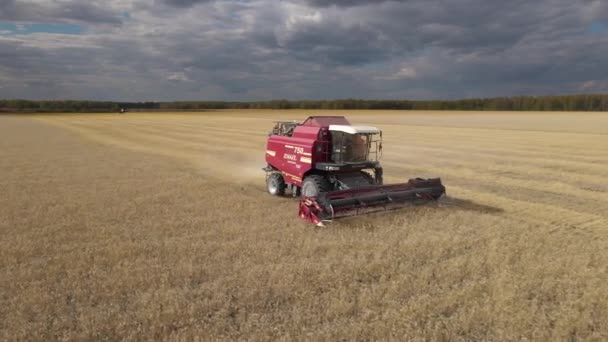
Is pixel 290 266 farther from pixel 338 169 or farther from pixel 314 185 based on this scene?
pixel 338 169

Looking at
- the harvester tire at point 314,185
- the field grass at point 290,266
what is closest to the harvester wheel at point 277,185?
the field grass at point 290,266

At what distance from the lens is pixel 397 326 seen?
16.5ft

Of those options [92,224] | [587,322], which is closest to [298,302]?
[587,322]

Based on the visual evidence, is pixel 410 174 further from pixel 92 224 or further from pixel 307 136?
pixel 92 224

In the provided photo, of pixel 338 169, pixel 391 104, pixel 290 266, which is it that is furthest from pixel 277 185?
pixel 391 104

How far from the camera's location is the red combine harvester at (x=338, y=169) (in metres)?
9.80

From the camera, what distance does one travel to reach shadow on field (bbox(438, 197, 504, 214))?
35.3ft

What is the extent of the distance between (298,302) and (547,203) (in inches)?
340

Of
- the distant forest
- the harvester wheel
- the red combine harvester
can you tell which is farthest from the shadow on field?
the distant forest

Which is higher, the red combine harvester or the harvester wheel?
the red combine harvester

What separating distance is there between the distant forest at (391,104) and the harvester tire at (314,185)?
120804 mm

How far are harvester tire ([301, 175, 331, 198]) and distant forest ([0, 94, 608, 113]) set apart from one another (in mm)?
120804

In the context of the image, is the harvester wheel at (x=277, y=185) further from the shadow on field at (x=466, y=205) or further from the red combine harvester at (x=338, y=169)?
the shadow on field at (x=466, y=205)

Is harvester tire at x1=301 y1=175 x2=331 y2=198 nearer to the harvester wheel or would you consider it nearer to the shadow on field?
the harvester wheel
